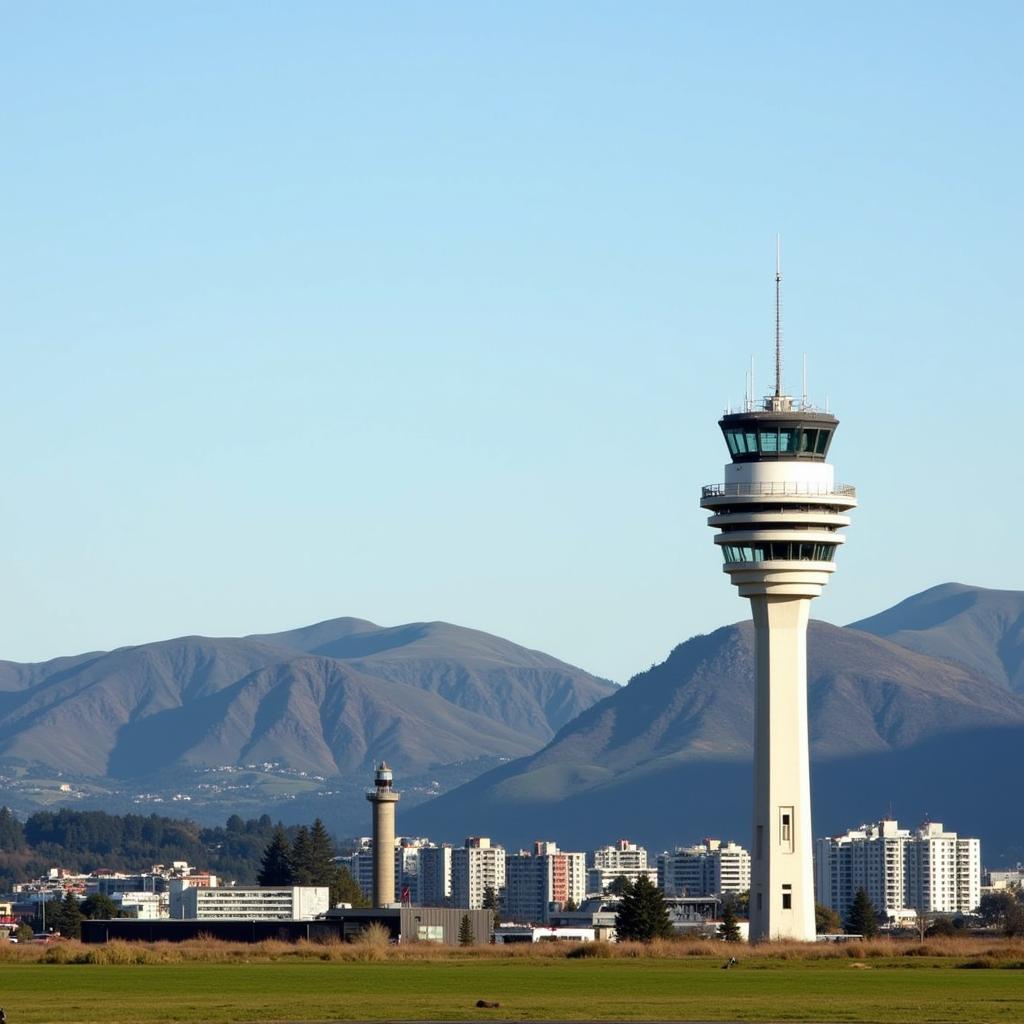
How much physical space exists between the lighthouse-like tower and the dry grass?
23.1 feet

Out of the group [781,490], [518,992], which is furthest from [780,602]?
[518,992]

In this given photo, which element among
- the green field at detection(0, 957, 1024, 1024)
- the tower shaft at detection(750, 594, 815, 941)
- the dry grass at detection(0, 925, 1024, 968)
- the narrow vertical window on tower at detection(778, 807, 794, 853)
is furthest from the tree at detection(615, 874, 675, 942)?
the green field at detection(0, 957, 1024, 1024)

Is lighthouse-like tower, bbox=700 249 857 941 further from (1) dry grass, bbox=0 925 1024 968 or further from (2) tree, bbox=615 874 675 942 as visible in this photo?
(2) tree, bbox=615 874 675 942

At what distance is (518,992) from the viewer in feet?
293

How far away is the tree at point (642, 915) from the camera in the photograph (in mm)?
193000

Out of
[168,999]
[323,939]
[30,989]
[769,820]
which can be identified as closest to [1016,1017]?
[168,999]

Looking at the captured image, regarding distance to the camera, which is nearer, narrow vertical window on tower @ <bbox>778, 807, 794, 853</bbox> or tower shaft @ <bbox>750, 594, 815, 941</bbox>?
narrow vertical window on tower @ <bbox>778, 807, 794, 853</bbox>

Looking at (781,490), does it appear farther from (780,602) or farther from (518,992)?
(518,992)

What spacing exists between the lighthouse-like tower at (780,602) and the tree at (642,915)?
104ft

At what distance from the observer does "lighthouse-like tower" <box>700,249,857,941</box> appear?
160 metres

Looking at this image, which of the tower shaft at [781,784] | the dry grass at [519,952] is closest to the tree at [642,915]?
the tower shaft at [781,784]

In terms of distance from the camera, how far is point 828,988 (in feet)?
301

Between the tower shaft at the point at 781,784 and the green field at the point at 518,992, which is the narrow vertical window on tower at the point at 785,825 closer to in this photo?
the tower shaft at the point at 781,784

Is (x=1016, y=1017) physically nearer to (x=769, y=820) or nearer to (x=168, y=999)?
(x=168, y=999)
